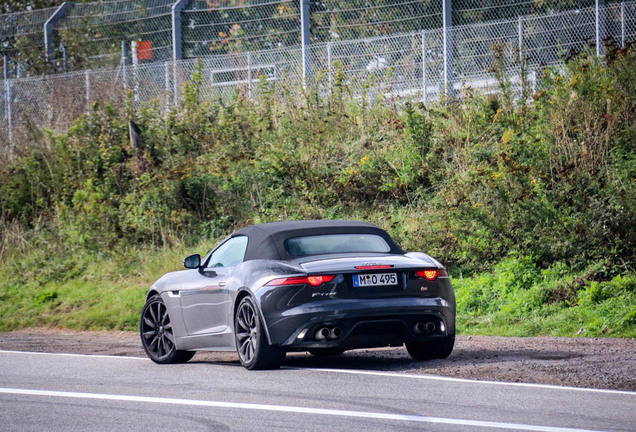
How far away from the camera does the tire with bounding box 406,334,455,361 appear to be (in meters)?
9.34

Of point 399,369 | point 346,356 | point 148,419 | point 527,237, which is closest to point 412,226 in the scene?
point 527,237

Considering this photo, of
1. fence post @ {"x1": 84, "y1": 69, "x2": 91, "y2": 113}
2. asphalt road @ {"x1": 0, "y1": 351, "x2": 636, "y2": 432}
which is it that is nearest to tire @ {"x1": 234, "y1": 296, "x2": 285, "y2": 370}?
asphalt road @ {"x1": 0, "y1": 351, "x2": 636, "y2": 432}

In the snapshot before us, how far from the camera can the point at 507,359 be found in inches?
364

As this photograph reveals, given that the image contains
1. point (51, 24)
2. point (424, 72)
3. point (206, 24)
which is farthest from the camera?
point (51, 24)

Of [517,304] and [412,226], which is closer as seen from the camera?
[517,304]

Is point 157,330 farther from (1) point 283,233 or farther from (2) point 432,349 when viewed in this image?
(2) point 432,349

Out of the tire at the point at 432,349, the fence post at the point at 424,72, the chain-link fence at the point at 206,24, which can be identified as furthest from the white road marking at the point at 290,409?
the chain-link fence at the point at 206,24

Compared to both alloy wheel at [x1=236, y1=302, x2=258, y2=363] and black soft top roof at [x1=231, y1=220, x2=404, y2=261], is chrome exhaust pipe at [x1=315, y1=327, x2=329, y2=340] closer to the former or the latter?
alloy wheel at [x1=236, y1=302, x2=258, y2=363]

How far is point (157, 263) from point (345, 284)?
411 inches

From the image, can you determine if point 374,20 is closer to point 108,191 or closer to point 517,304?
point 108,191

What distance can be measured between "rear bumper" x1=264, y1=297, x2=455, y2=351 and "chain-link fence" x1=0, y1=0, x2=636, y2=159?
34.4ft

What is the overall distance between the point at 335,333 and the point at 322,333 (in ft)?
0.36

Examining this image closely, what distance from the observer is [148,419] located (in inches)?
263

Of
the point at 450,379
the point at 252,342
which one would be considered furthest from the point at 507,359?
the point at 252,342
